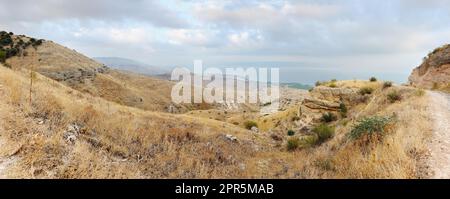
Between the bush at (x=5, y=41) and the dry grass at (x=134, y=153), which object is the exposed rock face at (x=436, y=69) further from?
the bush at (x=5, y=41)

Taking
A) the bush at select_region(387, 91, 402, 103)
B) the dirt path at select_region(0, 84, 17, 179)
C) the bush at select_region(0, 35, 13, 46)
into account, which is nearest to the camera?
the dirt path at select_region(0, 84, 17, 179)

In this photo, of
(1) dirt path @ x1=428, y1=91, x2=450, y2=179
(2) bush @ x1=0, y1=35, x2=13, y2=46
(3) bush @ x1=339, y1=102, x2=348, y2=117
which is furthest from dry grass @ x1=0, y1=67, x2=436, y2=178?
(2) bush @ x1=0, y1=35, x2=13, y2=46

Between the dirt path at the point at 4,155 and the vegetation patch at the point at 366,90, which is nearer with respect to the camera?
the dirt path at the point at 4,155

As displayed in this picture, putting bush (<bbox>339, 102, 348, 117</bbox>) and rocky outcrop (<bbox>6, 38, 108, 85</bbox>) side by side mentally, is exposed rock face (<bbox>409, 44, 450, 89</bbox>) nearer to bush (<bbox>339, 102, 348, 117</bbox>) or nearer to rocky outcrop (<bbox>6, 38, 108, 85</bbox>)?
bush (<bbox>339, 102, 348, 117</bbox>)

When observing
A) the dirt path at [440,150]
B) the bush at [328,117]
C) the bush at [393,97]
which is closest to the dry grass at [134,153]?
the dirt path at [440,150]

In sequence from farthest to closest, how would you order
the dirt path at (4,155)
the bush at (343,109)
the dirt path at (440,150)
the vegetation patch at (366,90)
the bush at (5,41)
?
the bush at (5,41), the vegetation patch at (366,90), the bush at (343,109), the dirt path at (440,150), the dirt path at (4,155)

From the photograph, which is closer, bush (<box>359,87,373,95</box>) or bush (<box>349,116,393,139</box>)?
bush (<box>349,116,393,139</box>)

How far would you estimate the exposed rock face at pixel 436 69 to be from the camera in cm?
2809

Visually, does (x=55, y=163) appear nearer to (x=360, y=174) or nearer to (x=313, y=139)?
(x=360, y=174)

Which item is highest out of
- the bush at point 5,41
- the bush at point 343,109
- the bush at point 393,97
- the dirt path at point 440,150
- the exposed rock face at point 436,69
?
the bush at point 5,41

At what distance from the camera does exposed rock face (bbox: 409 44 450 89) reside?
28.1 metres

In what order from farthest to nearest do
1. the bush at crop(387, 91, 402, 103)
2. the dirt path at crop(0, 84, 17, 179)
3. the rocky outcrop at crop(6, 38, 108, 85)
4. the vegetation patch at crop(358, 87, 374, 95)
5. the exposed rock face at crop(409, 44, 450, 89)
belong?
the rocky outcrop at crop(6, 38, 108, 85) → the exposed rock face at crop(409, 44, 450, 89) → the vegetation patch at crop(358, 87, 374, 95) → the bush at crop(387, 91, 402, 103) → the dirt path at crop(0, 84, 17, 179)

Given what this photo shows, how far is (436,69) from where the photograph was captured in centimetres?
2973
